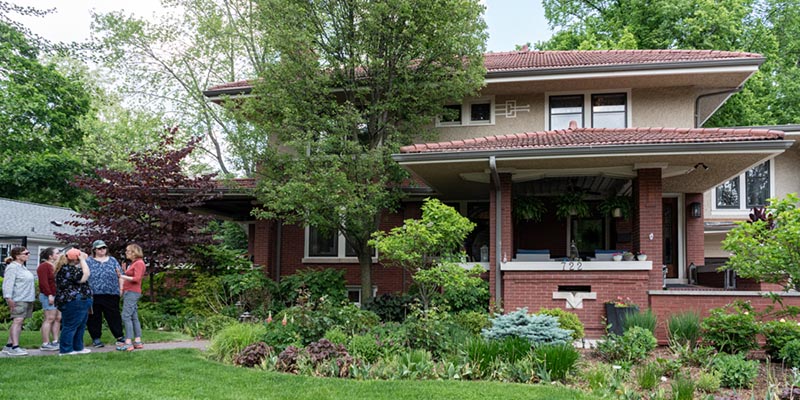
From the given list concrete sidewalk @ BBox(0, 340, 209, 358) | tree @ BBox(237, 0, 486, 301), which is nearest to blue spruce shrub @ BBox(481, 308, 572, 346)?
concrete sidewalk @ BBox(0, 340, 209, 358)

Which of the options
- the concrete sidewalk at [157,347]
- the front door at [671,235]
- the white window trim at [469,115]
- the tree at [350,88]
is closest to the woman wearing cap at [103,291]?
the concrete sidewalk at [157,347]

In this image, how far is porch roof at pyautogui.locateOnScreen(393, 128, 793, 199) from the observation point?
32.8 ft

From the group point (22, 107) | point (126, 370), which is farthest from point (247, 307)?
point (22, 107)

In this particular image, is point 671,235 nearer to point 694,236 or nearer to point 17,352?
point 694,236

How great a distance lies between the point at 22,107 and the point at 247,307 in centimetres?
955

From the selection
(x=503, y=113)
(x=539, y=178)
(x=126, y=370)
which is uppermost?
→ (x=503, y=113)

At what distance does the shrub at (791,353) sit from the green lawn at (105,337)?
9.41 metres

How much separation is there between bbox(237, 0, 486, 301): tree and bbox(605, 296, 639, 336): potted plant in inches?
198

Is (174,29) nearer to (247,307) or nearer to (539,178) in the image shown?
(247,307)

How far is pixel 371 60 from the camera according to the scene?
13.0 metres

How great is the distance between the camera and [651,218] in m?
11.1

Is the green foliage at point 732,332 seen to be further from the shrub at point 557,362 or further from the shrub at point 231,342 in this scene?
the shrub at point 231,342

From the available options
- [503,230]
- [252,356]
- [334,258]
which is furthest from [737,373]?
[334,258]

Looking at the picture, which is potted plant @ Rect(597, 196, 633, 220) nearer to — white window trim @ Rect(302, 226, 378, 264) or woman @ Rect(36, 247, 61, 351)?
white window trim @ Rect(302, 226, 378, 264)
